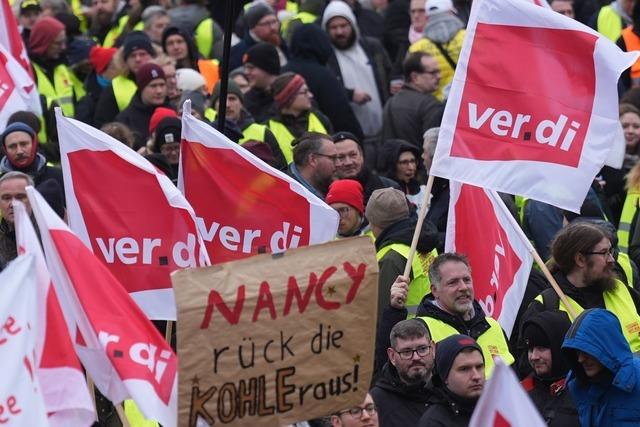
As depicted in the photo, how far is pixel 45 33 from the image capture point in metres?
15.2

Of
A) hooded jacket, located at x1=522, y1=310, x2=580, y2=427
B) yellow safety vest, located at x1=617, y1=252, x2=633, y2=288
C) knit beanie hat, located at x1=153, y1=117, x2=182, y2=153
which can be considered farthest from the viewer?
knit beanie hat, located at x1=153, y1=117, x2=182, y2=153

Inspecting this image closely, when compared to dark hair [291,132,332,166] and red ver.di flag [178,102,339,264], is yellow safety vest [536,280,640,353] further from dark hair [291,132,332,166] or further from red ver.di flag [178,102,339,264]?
dark hair [291,132,332,166]

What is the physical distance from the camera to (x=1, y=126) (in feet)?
42.3

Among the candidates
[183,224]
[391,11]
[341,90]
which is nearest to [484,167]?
[183,224]

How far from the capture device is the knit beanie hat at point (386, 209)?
35.6 ft

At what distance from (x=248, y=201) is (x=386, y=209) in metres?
1.18

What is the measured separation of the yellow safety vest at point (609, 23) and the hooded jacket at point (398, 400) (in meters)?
7.26

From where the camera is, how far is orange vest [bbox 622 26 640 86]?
15453mm

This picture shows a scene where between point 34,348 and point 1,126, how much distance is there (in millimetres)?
5565

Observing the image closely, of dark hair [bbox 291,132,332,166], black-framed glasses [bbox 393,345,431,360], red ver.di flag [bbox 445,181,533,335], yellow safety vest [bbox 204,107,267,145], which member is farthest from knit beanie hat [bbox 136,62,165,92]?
black-framed glasses [bbox 393,345,431,360]

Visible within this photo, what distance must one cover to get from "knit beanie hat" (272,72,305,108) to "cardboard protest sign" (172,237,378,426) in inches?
219

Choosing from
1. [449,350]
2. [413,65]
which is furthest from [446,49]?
[449,350]

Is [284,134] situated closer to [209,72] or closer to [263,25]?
[263,25]

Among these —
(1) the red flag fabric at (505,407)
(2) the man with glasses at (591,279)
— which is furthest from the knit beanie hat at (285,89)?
(1) the red flag fabric at (505,407)
